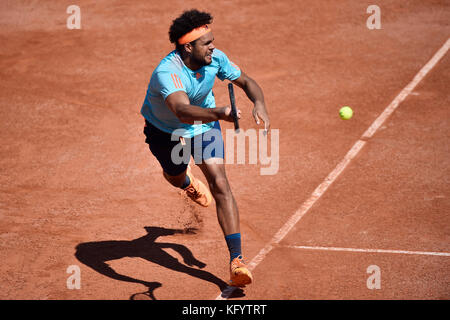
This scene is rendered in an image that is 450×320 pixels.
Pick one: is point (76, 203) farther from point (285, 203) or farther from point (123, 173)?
point (285, 203)

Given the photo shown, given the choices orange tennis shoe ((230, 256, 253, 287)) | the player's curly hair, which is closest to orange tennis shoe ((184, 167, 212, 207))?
orange tennis shoe ((230, 256, 253, 287))

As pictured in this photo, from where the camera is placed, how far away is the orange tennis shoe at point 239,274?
214 inches

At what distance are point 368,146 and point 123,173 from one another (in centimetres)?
329

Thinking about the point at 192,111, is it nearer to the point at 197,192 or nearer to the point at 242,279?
the point at 242,279

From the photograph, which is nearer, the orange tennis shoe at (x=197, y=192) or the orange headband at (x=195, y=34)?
the orange headband at (x=195, y=34)

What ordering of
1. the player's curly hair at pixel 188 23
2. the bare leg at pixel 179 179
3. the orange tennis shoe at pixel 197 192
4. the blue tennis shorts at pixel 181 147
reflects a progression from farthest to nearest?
the orange tennis shoe at pixel 197 192 < the bare leg at pixel 179 179 < the blue tennis shorts at pixel 181 147 < the player's curly hair at pixel 188 23

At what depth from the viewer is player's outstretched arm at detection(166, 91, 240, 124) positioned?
4.97 metres

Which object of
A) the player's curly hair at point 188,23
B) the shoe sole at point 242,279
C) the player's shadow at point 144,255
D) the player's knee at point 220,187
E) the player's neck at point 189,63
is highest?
the player's curly hair at point 188,23

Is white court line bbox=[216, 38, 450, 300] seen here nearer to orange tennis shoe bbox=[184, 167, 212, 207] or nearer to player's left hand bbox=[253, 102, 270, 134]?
orange tennis shoe bbox=[184, 167, 212, 207]

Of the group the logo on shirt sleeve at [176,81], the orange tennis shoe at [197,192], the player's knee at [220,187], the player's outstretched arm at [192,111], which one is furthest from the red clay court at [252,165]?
the logo on shirt sleeve at [176,81]

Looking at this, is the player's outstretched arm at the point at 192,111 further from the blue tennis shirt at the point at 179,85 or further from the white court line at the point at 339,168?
the white court line at the point at 339,168

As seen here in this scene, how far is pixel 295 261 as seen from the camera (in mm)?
6164

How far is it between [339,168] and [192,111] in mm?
3445

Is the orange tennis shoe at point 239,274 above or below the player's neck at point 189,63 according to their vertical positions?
below
